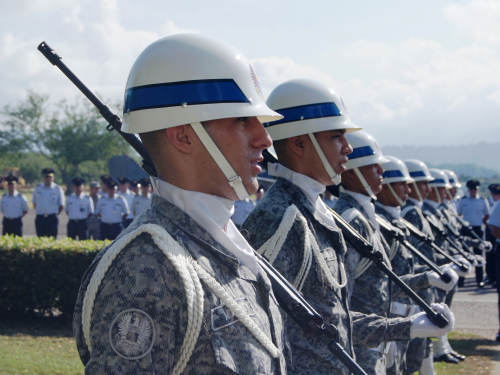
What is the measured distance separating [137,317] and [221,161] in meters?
0.62

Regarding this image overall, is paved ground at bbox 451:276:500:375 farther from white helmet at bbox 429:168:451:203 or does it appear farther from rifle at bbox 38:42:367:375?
rifle at bbox 38:42:367:375

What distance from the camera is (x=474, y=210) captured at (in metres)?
13.3

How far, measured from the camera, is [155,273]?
1.37m

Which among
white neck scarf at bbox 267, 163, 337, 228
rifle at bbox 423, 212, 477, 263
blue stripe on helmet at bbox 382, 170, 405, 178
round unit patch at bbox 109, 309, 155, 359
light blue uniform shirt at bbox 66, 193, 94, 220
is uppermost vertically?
white neck scarf at bbox 267, 163, 337, 228

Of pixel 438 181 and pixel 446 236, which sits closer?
pixel 446 236

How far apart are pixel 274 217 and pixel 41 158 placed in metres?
64.0

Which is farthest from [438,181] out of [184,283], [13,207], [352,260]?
[13,207]

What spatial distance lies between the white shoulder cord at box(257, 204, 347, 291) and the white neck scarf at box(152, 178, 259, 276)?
685mm

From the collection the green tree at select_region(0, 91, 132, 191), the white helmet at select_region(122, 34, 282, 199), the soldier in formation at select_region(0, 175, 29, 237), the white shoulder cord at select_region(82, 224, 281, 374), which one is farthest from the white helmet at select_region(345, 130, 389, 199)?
the green tree at select_region(0, 91, 132, 191)

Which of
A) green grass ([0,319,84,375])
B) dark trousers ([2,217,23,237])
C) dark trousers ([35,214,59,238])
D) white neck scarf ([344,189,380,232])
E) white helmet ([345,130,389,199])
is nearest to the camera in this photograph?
white neck scarf ([344,189,380,232])

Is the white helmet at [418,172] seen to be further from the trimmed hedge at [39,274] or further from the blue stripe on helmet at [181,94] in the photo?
the blue stripe on helmet at [181,94]

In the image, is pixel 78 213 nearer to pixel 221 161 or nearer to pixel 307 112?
pixel 307 112

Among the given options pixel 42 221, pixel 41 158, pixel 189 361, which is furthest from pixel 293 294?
pixel 41 158

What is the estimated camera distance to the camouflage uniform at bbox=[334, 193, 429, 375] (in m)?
2.73
